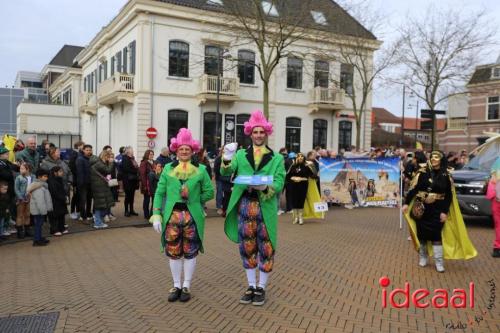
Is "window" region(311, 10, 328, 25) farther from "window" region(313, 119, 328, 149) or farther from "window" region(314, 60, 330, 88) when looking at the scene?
"window" region(313, 119, 328, 149)

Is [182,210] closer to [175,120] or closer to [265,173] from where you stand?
[265,173]

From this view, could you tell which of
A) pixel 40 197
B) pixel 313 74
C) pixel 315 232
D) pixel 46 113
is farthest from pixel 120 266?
pixel 46 113

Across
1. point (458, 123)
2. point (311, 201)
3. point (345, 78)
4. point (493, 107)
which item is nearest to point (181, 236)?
point (311, 201)

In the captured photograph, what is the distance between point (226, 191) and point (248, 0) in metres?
8.86

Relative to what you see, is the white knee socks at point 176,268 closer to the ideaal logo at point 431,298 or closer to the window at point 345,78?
the ideaal logo at point 431,298

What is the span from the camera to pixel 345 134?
3228 centimetres

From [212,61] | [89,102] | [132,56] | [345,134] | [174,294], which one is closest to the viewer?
[174,294]

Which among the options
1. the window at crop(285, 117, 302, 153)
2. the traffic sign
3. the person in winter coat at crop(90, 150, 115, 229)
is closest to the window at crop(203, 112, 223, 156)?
the traffic sign

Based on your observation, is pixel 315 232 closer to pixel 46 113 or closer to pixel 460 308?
pixel 460 308

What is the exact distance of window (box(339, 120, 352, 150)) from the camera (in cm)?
3203

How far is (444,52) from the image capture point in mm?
24609

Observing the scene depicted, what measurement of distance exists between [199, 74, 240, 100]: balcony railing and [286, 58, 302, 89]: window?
411 centimetres

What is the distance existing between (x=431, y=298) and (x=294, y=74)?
25.4 m

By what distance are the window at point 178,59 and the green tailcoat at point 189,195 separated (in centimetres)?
2204
